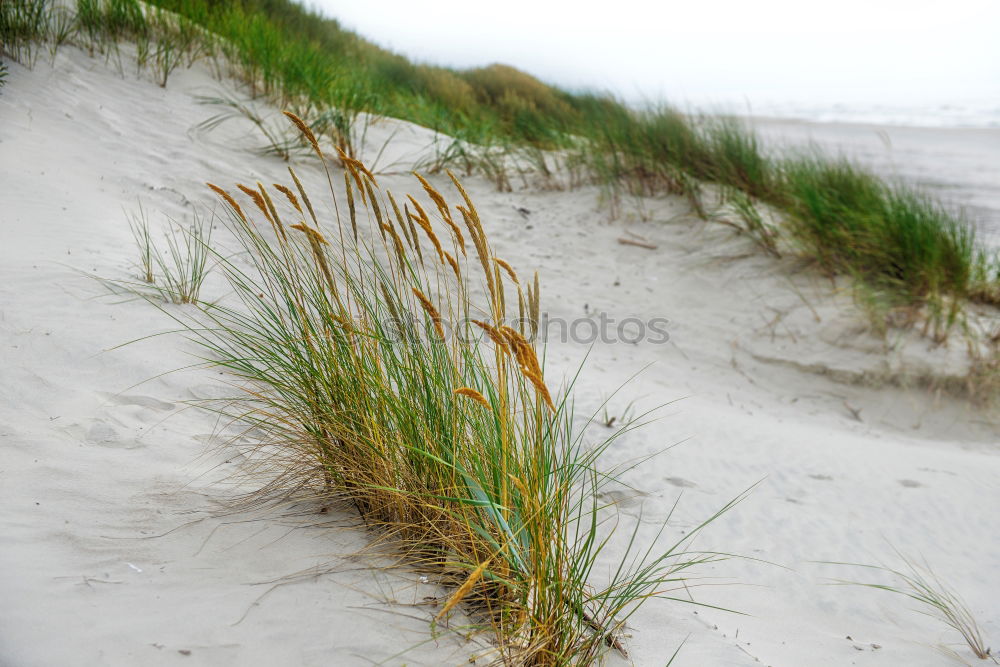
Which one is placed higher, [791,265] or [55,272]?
[791,265]

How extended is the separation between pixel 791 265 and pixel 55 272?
4.66 m

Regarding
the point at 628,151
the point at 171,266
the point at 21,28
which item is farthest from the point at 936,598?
the point at 21,28

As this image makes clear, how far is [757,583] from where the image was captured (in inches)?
87.5

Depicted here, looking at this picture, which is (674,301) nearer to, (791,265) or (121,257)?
(791,265)

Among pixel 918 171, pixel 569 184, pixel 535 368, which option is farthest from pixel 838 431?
pixel 918 171

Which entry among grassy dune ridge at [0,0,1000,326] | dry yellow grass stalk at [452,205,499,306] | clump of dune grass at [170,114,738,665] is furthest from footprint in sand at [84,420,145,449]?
grassy dune ridge at [0,0,1000,326]

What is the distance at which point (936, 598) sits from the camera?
217 centimetres

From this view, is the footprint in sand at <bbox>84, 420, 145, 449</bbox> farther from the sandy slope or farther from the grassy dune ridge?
the grassy dune ridge

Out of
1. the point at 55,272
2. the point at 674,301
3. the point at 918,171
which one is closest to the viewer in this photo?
the point at 55,272

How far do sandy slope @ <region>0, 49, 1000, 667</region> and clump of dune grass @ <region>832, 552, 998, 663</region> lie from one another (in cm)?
5

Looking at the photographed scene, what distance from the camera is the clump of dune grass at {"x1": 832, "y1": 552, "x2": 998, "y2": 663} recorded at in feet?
6.21

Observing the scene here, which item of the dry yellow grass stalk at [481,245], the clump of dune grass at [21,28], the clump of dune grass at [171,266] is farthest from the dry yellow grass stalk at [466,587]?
the clump of dune grass at [21,28]

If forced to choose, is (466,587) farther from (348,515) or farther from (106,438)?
(106,438)

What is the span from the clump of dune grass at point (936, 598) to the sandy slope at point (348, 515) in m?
0.05
